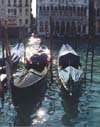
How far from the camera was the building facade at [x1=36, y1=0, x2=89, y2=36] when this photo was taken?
202 ft

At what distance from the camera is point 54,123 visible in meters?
13.7

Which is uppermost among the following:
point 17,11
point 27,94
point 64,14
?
point 17,11

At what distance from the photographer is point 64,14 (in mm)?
61906

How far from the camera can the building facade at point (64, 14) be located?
202 feet

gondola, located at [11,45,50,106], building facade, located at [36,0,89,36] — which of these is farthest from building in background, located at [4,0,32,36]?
gondola, located at [11,45,50,106]

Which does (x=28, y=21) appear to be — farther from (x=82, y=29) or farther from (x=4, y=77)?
(x=4, y=77)

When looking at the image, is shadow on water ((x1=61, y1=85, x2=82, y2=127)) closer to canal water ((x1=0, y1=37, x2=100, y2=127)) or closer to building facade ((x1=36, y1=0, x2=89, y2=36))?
canal water ((x1=0, y1=37, x2=100, y2=127))

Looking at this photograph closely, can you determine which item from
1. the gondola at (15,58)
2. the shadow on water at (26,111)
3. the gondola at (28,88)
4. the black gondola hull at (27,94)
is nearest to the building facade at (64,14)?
the gondola at (15,58)

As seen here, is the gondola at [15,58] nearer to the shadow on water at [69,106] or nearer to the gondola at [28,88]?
the gondola at [28,88]

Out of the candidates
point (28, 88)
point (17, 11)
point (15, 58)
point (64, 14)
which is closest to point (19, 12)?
point (17, 11)

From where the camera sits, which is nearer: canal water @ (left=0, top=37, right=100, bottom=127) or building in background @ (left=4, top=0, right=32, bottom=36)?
canal water @ (left=0, top=37, right=100, bottom=127)

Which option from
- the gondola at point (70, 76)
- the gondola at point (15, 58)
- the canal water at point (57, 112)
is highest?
the gondola at point (70, 76)

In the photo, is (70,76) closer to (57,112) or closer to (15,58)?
(57,112)

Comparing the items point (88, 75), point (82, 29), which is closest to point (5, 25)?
point (88, 75)
